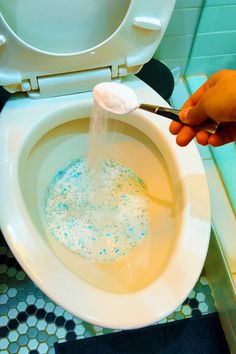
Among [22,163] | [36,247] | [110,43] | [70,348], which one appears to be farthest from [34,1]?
[70,348]

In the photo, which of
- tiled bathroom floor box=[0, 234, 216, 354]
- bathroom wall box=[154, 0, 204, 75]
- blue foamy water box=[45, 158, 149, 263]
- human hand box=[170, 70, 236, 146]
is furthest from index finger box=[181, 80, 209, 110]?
tiled bathroom floor box=[0, 234, 216, 354]

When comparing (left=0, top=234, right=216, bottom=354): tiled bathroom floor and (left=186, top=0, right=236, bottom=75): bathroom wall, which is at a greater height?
(left=186, top=0, right=236, bottom=75): bathroom wall

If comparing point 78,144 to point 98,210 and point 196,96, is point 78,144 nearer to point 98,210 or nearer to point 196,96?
point 98,210

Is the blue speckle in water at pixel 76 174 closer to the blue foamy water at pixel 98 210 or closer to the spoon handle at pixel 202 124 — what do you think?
the blue foamy water at pixel 98 210

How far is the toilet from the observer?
0.59m

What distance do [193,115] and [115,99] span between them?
0.14 metres

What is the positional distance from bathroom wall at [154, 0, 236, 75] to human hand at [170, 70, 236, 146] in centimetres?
46

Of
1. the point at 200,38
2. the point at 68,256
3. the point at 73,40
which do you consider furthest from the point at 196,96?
the point at 200,38

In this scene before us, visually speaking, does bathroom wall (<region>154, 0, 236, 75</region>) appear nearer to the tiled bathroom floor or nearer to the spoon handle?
the spoon handle

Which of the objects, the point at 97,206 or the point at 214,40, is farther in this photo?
the point at 214,40

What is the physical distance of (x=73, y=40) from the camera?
72 cm

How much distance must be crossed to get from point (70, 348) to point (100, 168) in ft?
1.59

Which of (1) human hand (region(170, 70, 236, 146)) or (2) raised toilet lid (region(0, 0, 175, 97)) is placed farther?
(2) raised toilet lid (region(0, 0, 175, 97))

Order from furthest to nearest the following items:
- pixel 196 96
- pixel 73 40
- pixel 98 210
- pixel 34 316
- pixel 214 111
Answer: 1. pixel 34 316
2. pixel 98 210
3. pixel 73 40
4. pixel 196 96
5. pixel 214 111
